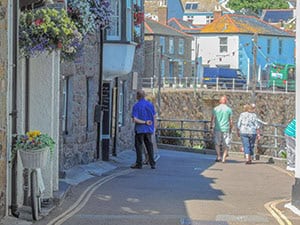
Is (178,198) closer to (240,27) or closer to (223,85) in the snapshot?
(223,85)

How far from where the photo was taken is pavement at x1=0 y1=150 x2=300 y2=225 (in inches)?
408

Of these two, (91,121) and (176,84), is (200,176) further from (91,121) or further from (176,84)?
(176,84)

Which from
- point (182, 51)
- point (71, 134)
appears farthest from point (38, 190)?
point (182, 51)

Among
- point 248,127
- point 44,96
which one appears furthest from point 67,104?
point 248,127

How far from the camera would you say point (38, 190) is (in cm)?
1038

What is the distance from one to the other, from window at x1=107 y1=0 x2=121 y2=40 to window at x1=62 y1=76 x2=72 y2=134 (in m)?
3.71

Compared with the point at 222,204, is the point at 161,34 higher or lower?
higher

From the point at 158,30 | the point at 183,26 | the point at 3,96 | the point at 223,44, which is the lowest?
the point at 3,96

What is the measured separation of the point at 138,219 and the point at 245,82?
185ft

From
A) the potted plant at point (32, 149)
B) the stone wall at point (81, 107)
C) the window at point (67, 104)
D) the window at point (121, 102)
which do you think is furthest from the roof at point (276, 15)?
the potted plant at point (32, 149)

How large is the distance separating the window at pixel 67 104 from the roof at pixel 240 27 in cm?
6052

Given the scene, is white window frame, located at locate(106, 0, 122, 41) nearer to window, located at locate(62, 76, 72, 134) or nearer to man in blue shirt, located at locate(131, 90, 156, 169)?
man in blue shirt, located at locate(131, 90, 156, 169)

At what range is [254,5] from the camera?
10681cm

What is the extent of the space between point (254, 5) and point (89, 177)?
93.3m
